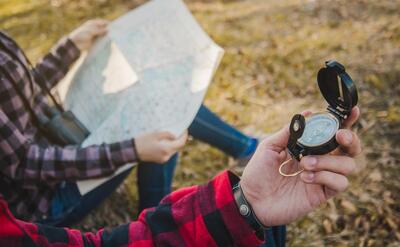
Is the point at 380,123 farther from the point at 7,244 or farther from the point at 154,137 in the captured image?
the point at 7,244

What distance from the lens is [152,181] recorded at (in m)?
2.08

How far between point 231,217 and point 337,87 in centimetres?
43

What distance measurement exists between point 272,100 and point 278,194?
1.99 metres

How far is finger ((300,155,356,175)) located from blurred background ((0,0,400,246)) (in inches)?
39.5

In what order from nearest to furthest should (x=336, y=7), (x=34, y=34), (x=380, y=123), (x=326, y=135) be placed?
(x=326, y=135)
(x=380, y=123)
(x=336, y=7)
(x=34, y=34)

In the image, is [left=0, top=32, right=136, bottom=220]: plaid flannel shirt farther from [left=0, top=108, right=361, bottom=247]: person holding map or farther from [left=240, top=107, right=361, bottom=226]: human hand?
[left=240, top=107, right=361, bottom=226]: human hand

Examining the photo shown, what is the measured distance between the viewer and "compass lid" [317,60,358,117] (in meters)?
1.11

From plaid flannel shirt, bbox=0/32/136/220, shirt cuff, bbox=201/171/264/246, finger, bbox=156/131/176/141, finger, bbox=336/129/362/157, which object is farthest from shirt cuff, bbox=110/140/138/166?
finger, bbox=336/129/362/157

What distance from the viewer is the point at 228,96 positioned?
3.32 m

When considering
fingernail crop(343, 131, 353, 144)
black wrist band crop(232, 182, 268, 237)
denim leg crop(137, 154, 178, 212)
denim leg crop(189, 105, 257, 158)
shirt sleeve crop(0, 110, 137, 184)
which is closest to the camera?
fingernail crop(343, 131, 353, 144)

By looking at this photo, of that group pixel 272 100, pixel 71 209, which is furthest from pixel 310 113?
pixel 272 100

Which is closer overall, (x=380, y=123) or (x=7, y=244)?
(x=7, y=244)

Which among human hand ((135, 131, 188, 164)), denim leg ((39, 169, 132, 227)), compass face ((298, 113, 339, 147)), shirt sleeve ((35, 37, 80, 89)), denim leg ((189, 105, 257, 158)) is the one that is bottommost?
→ denim leg ((189, 105, 257, 158))

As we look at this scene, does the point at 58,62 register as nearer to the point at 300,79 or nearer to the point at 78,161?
the point at 78,161
